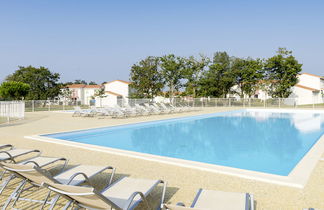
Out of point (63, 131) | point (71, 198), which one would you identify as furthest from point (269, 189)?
point (63, 131)

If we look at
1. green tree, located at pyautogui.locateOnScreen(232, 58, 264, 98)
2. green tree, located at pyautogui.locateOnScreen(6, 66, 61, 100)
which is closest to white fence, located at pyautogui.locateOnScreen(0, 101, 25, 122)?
green tree, located at pyautogui.locateOnScreen(6, 66, 61, 100)

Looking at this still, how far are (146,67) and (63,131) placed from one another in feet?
80.8

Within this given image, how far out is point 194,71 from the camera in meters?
33.3

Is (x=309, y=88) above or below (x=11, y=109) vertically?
above

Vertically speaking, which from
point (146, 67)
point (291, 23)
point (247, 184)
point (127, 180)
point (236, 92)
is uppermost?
point (291, 23)

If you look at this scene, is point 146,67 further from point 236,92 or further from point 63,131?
point 63,131

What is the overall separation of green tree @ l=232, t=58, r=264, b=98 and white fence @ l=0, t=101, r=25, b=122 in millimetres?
28569

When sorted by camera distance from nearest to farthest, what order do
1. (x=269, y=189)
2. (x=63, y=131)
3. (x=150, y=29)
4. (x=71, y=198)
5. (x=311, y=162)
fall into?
(x=71, y=198) < (x=269, y=189) < (x=311, y=162) < (x=63, y=131) < (x=150, y=29)

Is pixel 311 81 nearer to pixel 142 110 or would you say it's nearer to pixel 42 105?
pixel 142 110

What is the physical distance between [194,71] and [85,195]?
31.8 metres

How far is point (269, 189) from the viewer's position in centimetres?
404

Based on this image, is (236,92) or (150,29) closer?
(150,29)

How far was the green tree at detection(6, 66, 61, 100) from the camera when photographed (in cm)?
4053

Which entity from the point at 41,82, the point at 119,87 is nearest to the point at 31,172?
the point at 41,82
